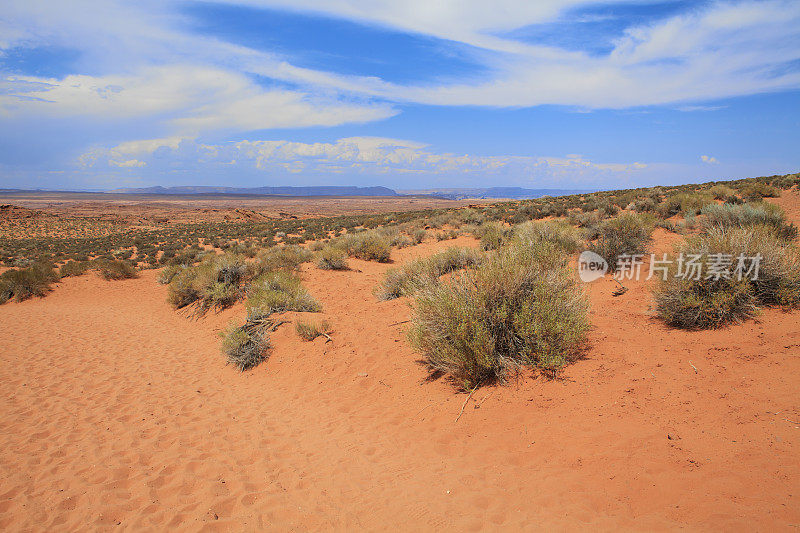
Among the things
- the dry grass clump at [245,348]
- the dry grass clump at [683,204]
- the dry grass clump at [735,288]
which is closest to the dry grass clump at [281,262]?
the dry grass clump at [245,348]

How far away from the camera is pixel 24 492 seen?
12.8 ft

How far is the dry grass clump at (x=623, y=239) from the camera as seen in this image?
31.1 feet

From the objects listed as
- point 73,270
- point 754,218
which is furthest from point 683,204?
point 73,270

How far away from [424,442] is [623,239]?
25.9ft

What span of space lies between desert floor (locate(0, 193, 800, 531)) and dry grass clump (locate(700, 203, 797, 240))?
414cm

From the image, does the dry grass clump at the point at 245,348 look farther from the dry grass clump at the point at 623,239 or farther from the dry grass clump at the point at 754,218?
the dry grass clump at the point at 754,218

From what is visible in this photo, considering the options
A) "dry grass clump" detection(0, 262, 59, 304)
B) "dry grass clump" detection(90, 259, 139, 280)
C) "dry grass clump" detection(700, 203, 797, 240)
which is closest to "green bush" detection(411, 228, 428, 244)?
"dry grass clump" detection(700, 203, 797, 240)

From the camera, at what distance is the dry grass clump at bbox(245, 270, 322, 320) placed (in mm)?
8993

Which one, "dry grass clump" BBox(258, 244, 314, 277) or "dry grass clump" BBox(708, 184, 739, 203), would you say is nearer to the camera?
"dry grass clump" BBox(258, 244, 314, 277)

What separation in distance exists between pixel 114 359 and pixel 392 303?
6225 mm

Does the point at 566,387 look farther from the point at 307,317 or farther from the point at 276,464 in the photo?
the point at 307,317

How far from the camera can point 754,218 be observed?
29.5ft

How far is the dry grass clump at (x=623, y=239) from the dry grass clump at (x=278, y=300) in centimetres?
724

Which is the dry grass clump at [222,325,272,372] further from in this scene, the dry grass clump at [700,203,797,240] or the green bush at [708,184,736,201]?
the green bush at [708,184,736,201]
